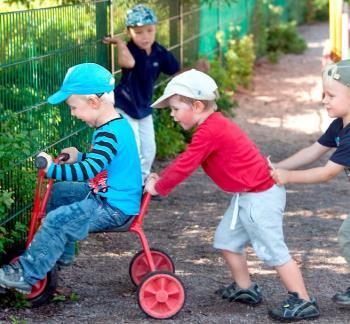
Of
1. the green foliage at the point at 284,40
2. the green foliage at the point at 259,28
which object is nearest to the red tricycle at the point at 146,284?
the green foliage at the point at 259,28

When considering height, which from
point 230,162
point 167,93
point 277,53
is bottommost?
point 277,53

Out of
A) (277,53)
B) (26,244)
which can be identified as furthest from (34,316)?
(277,53)

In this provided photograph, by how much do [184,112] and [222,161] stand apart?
33cm

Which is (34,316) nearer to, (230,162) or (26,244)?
(26,244)

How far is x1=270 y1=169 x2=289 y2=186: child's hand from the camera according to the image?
4.77m

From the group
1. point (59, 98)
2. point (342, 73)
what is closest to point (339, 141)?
point (342, 73)

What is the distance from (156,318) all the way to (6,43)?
1.81 metres

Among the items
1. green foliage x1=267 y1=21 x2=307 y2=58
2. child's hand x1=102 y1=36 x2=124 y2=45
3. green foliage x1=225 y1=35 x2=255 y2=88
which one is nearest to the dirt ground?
child's hand x1=102 y1=36 x2=124 y2=45

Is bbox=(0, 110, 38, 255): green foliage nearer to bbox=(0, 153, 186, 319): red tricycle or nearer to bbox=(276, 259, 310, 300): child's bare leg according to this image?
bbox=(0, 153, 186, 319): red tricycle

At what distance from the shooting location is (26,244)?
5270 mm

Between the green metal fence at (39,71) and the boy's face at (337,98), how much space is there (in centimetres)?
167

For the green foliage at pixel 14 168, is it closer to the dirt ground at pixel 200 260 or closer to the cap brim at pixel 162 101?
the dirt ground at pixel 200 260

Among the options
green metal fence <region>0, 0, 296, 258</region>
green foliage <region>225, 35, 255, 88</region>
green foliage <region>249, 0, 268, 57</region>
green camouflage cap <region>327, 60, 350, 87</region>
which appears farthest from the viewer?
green foliage <region>249, 0, 268, 57</region>

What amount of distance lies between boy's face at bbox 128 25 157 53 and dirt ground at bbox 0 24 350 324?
1.37 m
